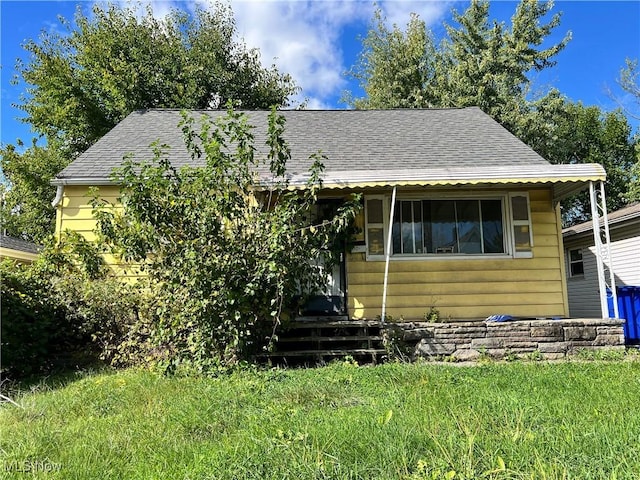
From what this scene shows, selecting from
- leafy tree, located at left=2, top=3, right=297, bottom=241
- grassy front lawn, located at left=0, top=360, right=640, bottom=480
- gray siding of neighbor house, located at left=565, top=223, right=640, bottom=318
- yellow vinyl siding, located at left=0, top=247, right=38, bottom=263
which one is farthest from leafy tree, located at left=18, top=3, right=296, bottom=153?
grassy front lawn, located at left=0, top=360, right=640, bottom=480

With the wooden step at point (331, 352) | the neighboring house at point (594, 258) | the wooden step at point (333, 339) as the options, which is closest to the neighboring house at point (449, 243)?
the wooden step at point (333, 339)

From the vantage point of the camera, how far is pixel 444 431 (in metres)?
2.91

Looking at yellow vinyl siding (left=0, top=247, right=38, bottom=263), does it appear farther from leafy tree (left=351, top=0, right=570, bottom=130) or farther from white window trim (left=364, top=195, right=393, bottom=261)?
leafy tree (left=351, top=0, right=570, bottom=130)

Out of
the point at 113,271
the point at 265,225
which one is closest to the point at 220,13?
the point at 113,271

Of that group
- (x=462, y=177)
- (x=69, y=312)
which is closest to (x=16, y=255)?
(x=69, y=312)

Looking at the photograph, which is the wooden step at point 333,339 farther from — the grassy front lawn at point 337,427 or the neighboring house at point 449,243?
the grassy front lawn at point 337,427

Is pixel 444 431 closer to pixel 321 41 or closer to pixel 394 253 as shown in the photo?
pixel 394 253

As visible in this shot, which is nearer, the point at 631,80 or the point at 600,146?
the point at 631,80

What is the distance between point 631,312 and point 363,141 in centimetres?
624

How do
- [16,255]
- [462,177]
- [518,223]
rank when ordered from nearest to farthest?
[462,177], [518,223], [16,255]

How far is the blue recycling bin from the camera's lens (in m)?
7.89

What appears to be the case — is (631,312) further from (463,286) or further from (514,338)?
(514,338)

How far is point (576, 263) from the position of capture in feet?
51.4

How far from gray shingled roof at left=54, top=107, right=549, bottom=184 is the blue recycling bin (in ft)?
9.55
